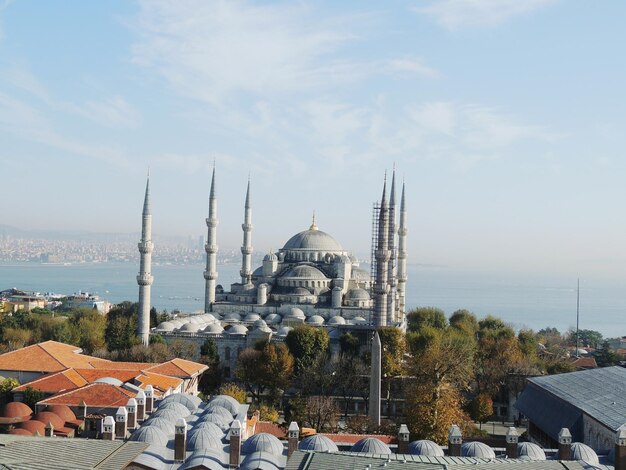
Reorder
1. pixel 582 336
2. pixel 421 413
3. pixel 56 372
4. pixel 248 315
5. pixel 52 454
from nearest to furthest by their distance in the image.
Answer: pixel 52 454
pixel 421 413
pixel 56 372
pixel 248 315
pixel 582 336

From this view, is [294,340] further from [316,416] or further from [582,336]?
[582,336]

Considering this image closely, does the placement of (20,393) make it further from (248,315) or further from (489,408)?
(248,315)

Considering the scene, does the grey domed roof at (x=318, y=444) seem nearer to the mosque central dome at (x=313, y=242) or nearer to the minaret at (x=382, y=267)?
the minaret at (x=382, y=267)

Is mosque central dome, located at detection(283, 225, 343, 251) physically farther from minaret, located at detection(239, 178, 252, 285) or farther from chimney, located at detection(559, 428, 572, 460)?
chimney, located at detection(559, 428, 572, 460)

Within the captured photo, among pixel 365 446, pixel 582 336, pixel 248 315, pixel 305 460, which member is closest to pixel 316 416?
pixel 365 446

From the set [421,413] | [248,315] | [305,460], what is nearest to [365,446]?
[305,460]

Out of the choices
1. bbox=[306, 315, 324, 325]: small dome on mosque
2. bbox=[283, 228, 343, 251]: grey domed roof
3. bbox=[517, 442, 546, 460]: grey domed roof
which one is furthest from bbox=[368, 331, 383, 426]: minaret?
bbox=[283, 228, 343, 251]: grey domed roof

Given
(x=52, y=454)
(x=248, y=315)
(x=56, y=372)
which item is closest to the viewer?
(x=52, y=454)

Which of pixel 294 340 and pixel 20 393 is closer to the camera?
pixel 20 393
